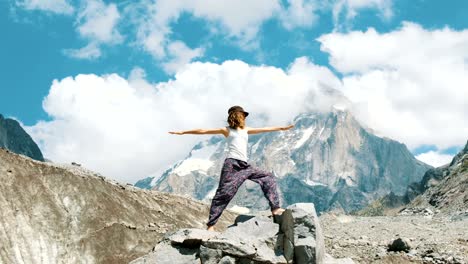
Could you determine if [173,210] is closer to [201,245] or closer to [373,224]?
[373,224]

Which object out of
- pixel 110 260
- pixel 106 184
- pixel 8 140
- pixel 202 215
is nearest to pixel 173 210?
pixel 202 215

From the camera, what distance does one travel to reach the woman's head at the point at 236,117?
1413 cm

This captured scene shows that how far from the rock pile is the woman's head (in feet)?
8.12

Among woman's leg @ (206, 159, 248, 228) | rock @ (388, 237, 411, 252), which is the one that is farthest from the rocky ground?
woman's leg @ (206, 159, 248, 228)

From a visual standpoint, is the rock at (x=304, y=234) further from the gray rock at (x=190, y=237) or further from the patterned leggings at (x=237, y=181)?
the gray rock at (x=190, y=237)

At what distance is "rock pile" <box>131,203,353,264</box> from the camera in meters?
13.4

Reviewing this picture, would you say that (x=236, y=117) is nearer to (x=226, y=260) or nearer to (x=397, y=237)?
(x=226, y=260)

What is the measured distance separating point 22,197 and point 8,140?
164307mm

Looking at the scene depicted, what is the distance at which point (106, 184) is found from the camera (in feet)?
171

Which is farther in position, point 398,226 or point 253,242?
point 398,226

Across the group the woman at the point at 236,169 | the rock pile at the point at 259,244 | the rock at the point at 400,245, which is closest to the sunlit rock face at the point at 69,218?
the rock at the point at 400,245

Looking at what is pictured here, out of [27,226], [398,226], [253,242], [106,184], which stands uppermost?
[106,184]

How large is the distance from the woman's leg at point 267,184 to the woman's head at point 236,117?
1.17 meters

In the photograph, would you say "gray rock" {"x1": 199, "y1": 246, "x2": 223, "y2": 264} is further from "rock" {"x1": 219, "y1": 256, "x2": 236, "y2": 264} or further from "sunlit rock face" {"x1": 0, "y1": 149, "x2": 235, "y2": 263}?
"sunlit rock face" {"x1": 0, "y1": 149, "x2": 235, "y2": 263}
